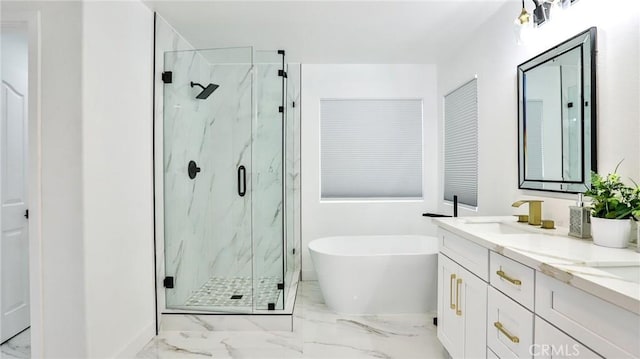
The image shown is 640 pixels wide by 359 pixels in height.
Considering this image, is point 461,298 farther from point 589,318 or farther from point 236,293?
point 236,293

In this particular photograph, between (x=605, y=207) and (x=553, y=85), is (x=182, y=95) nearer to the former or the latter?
(x=553, y=85)

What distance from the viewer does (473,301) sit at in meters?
1.73

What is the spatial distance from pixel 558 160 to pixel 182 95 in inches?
103

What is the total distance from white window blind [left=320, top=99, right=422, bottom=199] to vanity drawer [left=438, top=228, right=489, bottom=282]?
69.2 inches

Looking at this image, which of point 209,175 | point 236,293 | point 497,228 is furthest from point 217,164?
point 497,228

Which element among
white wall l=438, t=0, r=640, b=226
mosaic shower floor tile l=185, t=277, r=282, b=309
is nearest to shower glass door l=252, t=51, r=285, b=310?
mosaic shower floor tile l=185, t=277, r=282, b=309

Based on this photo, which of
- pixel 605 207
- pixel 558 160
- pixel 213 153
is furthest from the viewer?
pixel 213 153

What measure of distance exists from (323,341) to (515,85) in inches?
85.8

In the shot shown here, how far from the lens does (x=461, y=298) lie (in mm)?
1870

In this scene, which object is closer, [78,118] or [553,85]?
[78,118]

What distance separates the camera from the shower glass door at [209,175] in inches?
107

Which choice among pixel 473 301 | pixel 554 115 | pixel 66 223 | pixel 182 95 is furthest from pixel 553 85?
pixel 66 223

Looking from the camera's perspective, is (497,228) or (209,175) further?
(209,175)

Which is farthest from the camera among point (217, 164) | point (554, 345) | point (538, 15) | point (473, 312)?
point (217, 164)
